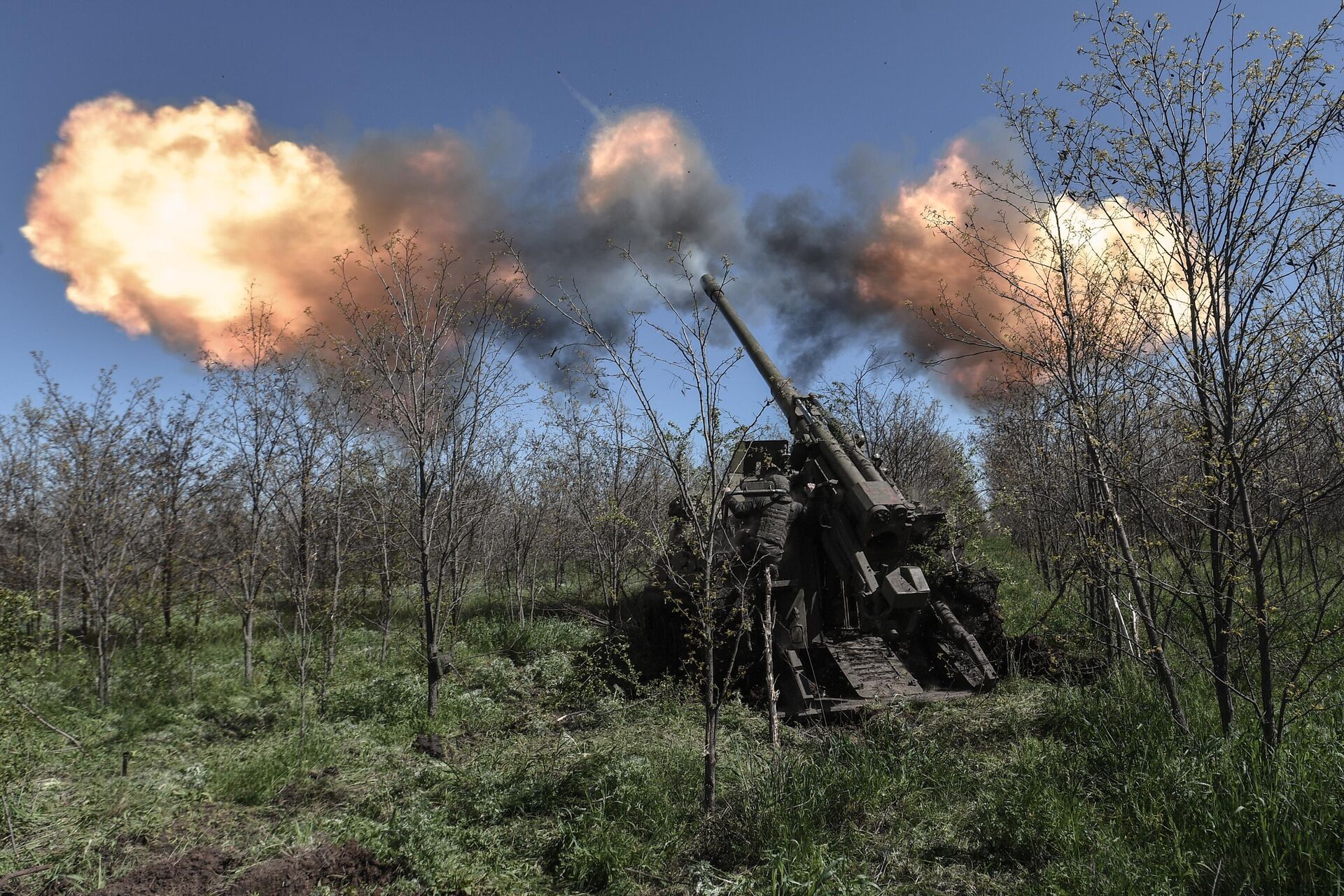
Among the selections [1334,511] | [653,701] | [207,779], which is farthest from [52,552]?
[1334,511]

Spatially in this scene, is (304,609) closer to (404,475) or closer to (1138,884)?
(404,475)

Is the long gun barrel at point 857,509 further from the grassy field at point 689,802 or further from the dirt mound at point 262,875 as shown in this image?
the dirt mound at point 262,875

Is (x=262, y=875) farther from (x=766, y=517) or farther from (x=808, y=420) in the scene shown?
(x=808, y=420)

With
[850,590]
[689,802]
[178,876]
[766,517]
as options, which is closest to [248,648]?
[178,876]

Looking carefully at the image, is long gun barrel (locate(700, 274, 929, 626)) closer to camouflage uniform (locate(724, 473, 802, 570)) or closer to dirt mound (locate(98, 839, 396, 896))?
camouflage uniform (locate(724, 473, 802, 570))

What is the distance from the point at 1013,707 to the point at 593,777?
4.13 m

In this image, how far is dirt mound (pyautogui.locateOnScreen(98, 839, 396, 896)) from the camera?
152 inches

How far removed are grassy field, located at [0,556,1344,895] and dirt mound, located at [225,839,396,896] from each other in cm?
2

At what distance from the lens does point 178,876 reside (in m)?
4.00

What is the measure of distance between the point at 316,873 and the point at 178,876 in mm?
792

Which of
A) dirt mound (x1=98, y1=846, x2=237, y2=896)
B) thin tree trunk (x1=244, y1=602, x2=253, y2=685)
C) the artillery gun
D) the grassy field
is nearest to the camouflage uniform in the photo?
the artillery gun

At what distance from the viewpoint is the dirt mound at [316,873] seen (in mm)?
3889

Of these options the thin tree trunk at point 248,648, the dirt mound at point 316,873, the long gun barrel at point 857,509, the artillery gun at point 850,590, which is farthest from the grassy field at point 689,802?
the thin tree trunk at point 248,648

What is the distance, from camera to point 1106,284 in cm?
536
